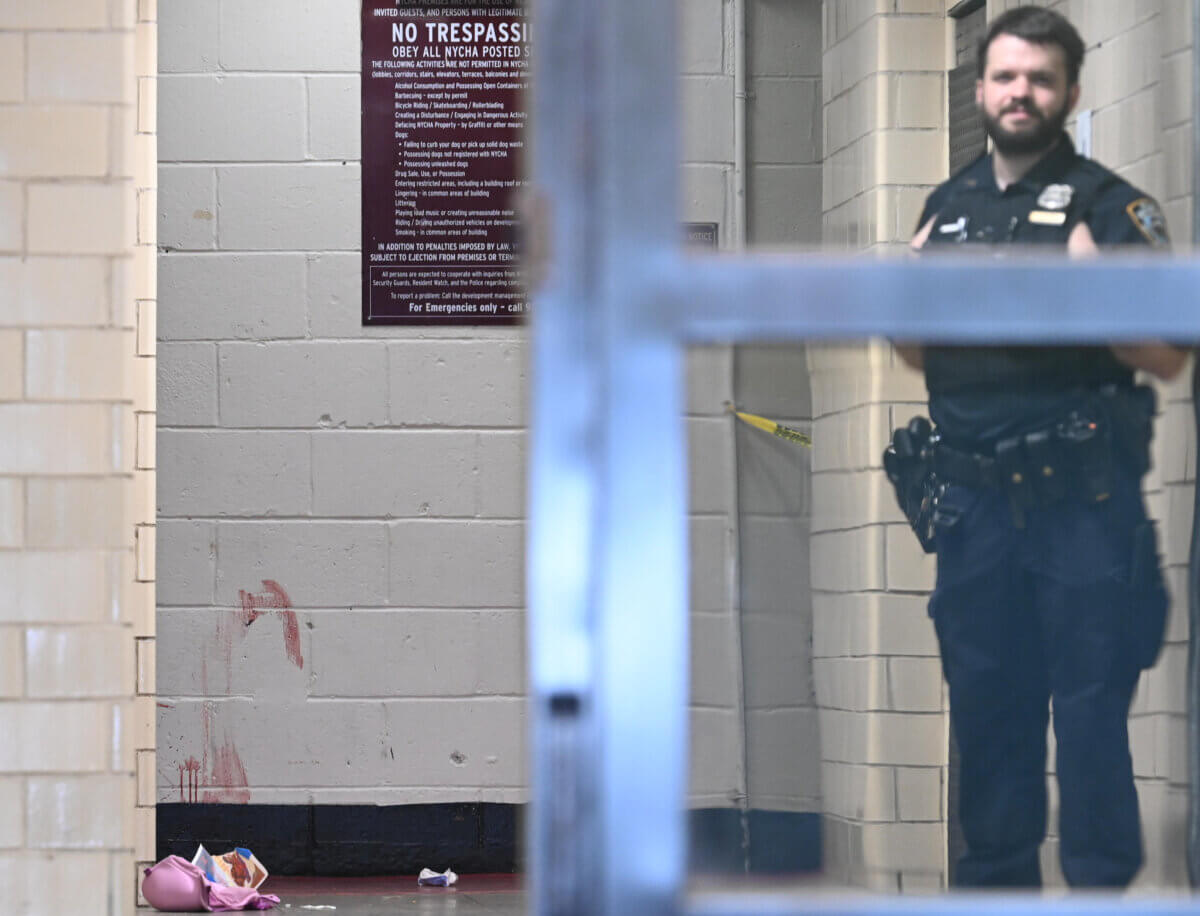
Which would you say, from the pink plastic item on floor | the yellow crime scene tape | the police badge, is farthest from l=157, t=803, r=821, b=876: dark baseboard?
the police badge

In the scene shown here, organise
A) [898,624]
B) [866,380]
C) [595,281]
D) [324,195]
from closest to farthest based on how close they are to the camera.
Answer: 1. [595,281]
2. [866,380]
3. [898,624]
4. [324,195]

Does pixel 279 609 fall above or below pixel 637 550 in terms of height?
below

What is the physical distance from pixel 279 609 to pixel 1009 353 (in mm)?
2998

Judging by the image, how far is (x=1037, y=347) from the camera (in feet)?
3.31

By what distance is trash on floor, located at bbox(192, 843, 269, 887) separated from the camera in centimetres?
350

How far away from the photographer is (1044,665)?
4.42 feet

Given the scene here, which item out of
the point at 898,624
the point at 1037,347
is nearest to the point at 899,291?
the point at 1037,347

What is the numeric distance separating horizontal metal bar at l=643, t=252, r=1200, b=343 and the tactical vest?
0.17m

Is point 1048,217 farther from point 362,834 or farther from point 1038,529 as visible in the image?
point 362,834

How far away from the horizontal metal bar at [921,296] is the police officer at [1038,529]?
216mm

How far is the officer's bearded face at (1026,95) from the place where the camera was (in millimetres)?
1569

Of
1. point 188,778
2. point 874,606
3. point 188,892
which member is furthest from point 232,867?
point 874,606

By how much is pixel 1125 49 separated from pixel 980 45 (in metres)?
0.16

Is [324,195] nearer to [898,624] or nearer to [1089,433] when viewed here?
[898,624]
